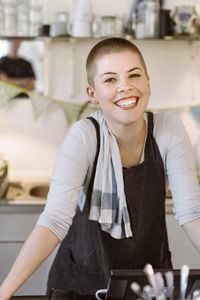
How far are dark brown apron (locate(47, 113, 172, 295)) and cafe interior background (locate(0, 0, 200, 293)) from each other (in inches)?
51.1

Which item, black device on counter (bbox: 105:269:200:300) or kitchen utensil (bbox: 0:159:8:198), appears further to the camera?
kitchen utensil (bbox: 0:159:8:198)

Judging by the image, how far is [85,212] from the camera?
1525mm

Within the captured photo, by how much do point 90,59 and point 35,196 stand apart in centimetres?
145

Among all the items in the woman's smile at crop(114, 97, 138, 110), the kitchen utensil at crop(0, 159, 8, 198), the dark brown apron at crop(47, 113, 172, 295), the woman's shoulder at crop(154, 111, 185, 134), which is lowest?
the kitchen utensil at crop(0, 159, 8, 198)

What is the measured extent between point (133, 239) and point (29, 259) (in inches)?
16.0

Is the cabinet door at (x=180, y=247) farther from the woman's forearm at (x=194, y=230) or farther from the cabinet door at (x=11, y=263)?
the woman's forearm at (x=194, y=230)

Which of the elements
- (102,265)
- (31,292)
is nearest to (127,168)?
(102,265)

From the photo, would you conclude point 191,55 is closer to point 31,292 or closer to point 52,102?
point 52,102

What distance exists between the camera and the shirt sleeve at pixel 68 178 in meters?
1.30

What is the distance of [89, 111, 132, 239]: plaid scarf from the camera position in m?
1.45

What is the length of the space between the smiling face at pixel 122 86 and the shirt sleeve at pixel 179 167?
0.42 ft

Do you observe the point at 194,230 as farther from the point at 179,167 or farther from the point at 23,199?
the point at 23,199

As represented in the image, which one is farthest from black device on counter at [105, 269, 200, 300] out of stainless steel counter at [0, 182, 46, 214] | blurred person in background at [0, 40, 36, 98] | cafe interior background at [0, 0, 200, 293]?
blurred person in background at [0, 40, 36, 98]

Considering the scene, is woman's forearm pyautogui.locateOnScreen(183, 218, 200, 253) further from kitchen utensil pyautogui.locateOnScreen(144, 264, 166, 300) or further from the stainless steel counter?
the stainless steel counter
